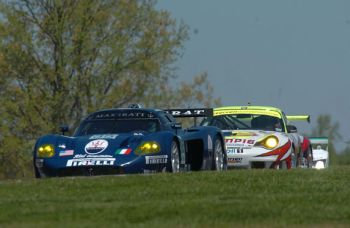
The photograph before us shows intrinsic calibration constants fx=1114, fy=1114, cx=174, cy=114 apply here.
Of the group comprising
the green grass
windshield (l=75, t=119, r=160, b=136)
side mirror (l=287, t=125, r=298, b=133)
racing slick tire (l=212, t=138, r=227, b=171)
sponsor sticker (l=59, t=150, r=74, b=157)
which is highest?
windshield (l=75, t=119, r=160, b=136)

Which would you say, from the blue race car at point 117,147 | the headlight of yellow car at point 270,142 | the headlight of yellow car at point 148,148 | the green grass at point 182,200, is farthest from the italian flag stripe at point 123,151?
the headlight of yellow car at point 270,142

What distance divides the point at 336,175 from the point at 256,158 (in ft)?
24.8

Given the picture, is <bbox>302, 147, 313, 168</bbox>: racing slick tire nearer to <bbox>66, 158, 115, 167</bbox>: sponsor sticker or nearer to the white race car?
the white race car

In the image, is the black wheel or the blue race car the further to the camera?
the black wheel

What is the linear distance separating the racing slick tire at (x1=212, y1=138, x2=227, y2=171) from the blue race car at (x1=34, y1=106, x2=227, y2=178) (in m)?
1.05

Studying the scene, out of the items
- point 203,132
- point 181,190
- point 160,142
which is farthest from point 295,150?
point 181,190

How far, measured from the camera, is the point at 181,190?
12906 mm

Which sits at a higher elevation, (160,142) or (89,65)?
(89,65)

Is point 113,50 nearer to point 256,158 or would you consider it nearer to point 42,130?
point 42,130

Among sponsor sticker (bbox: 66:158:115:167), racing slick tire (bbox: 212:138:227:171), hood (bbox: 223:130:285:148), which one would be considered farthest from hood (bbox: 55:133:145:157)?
hood (bbox: 223:130:285:148)

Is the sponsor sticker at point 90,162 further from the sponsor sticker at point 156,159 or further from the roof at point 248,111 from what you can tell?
the roof at point 248,111

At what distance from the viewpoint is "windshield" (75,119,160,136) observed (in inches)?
734

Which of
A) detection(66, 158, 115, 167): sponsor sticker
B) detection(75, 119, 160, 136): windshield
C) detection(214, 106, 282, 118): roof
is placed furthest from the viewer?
detection(214, 106, 282, 118): roof

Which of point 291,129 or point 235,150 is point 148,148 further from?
point 291,129
